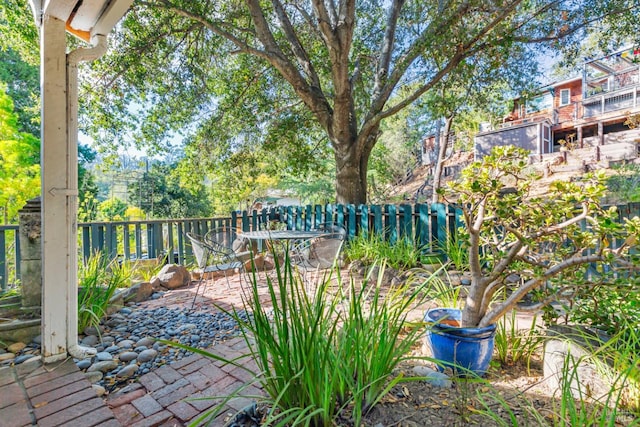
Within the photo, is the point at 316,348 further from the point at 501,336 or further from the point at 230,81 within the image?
the point at 230,81

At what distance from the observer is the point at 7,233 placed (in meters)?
4.11

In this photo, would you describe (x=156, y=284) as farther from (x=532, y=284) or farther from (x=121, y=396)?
(x=532, y=284)

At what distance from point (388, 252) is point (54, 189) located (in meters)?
3.54

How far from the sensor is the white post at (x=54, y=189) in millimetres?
2080

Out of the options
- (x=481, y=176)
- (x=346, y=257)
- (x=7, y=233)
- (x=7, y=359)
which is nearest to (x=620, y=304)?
(x=481, y=176)

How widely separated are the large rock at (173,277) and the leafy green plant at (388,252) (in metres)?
2.39

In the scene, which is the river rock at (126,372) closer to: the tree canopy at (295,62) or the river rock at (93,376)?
the river rock at (93,376)

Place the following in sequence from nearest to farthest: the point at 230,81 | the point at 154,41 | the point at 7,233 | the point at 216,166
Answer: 1. the point at 7,233
2. the point at 154,41
3. the point at 230,81
4. the point at 216,166

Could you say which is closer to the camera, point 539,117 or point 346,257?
point 346,257

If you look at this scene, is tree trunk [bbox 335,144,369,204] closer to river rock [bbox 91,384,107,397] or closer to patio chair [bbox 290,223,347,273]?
patio chair [bbox 290,223,347,273]

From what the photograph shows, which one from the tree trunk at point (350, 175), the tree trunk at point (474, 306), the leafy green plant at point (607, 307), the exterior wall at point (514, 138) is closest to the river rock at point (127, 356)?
the tree trunk at point (474, 306)

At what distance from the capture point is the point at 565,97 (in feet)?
58.1

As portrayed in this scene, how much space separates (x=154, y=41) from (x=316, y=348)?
674 cm

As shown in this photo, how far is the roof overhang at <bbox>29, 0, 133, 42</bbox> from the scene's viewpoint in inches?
80.4
